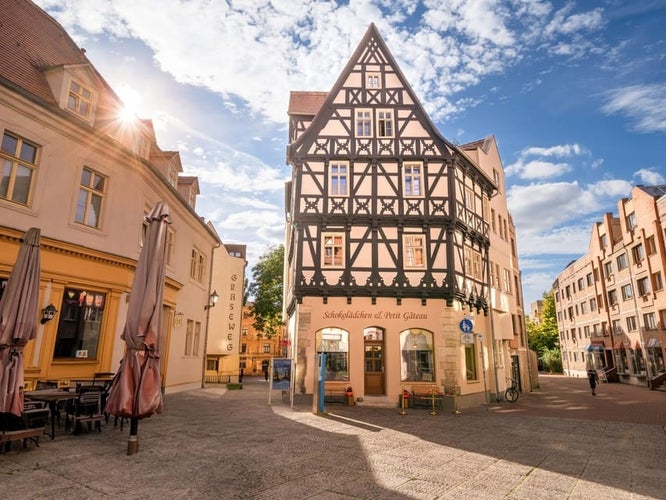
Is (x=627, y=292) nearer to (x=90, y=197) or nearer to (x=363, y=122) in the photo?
(x=363, y=122)

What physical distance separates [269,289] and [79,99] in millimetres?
29546

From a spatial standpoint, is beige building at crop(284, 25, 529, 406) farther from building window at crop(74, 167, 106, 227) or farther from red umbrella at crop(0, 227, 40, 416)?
red umbrella at crop(0, 227, 40, 416)

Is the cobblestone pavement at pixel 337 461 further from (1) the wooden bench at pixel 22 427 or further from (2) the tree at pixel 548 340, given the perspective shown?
(2) the tree at pixel 548 340

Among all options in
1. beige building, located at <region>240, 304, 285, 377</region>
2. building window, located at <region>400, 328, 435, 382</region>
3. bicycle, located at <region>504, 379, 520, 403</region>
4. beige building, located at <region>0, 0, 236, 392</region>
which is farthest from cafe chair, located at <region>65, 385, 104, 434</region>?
beige building, located at <region>240, 304, 285, 377</region>

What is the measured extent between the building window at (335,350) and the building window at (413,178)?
7314mm

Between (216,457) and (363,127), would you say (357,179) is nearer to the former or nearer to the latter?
(363,127)

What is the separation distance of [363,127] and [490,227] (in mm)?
10018

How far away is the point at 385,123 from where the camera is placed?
20000 millimetres

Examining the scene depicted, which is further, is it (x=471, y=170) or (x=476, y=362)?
(x=471, y=170)

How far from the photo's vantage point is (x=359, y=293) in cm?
1783

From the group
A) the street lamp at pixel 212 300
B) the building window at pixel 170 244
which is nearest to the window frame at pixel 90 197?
the building window at pixel 170 244

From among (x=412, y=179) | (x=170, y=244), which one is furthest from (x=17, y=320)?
(x=412, y=179)

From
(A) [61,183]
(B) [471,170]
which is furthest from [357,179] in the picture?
(A) [61,183]

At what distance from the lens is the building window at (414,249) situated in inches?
730
